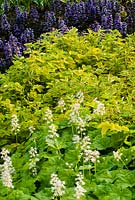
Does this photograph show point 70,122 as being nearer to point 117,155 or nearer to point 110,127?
point 110,127

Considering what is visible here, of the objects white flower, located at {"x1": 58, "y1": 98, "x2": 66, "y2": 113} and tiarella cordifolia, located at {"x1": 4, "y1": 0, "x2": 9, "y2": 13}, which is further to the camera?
tiarella cordifolia, located at {"x1": 4, "y1": 0, "x2": 9, "y2": 13}

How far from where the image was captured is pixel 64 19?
22.4ft

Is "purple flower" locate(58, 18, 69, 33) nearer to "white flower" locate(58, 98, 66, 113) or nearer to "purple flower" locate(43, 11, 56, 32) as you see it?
"purple flower" locate(43, 11, 56, 32)

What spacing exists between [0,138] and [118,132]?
3.49 feet

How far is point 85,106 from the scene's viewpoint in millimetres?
4023

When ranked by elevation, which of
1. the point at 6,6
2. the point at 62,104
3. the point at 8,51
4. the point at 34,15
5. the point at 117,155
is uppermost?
the point at 6,6

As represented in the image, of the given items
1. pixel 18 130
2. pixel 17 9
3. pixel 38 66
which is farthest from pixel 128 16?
pixel 18 130

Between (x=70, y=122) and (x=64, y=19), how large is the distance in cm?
343

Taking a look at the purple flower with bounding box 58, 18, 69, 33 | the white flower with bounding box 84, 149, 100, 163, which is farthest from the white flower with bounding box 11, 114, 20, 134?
the purple flower with bounding box 58, 18, 69, 33

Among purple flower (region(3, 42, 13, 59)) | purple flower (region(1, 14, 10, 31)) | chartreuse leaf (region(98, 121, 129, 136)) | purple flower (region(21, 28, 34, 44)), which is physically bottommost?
chartreuse leaf (region(98, 121, 129, 136))

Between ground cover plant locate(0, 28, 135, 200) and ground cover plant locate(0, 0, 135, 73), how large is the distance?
61 cm

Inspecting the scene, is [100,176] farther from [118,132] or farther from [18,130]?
[18,130]

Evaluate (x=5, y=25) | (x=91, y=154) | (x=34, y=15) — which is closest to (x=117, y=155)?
(x=91, y=154)

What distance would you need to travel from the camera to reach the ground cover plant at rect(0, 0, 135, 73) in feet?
20.8
